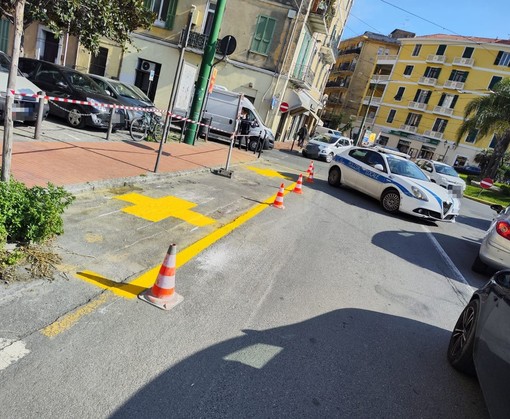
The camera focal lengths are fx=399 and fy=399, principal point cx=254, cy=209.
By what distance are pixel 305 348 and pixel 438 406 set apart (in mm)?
1116

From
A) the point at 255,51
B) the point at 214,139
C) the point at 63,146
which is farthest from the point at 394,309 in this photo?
the point at 255,51

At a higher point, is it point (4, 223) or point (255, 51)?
point (255, 51)

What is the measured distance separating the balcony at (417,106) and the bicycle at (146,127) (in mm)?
50151

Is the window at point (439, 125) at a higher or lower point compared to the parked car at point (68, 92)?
higher

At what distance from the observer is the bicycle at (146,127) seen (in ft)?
41.0

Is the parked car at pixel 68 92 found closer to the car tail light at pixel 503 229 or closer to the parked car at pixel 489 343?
the car tail light at pixel 503 229

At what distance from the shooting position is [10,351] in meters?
2.71

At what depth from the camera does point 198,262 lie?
484 centimetres

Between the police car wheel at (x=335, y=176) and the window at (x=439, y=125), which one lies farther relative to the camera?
the window at (x=439, y=125)

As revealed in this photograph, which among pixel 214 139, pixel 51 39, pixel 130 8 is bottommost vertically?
pixel 214 139

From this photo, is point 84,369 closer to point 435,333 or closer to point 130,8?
point 435,333

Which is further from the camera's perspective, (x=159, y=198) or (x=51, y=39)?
(x=51, y=39)

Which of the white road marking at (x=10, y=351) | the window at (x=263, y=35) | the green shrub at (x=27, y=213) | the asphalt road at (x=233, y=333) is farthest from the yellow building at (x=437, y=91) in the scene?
the white road marking at (x=10, y=351)

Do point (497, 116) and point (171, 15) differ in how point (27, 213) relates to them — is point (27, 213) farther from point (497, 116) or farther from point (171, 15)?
point (497, 116)
